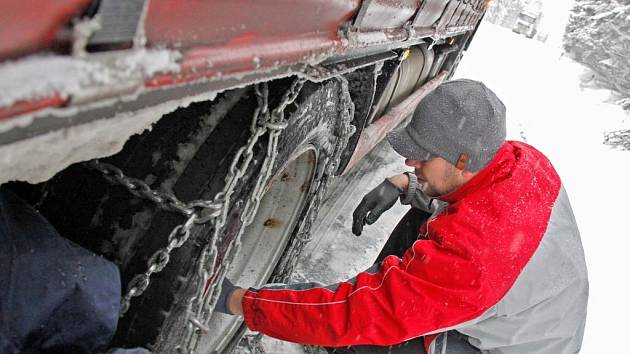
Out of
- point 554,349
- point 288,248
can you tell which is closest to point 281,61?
point 288,248

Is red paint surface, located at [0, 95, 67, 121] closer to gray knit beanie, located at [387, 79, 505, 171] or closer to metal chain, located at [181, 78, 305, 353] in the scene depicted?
metal chain, located at [181, 78, 305, 353]

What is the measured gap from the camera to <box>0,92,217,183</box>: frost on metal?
55cm

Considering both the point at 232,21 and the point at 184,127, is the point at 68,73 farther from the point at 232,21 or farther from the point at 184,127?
the point at 184,127

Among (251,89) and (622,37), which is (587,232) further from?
(622,37)

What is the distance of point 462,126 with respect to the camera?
183cm

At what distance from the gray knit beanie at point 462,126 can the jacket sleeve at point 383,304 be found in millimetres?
383

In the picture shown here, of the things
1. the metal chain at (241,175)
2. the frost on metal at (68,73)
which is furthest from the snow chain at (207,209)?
the frost on metal at (68,73)

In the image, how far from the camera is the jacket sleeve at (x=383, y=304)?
5.36ft

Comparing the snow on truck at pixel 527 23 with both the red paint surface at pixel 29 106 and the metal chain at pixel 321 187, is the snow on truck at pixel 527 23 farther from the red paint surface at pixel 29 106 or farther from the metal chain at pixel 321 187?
the red paint surface at pixel 29 106

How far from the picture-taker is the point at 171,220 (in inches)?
47.2

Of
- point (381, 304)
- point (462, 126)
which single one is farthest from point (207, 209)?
point (462, 126)

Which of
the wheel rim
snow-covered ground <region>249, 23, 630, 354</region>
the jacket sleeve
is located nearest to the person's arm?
the jacket sleeve

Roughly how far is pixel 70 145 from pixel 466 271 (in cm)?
133

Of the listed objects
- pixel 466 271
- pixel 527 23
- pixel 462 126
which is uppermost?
pixel 527 23
